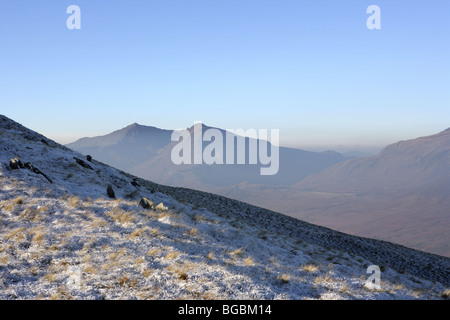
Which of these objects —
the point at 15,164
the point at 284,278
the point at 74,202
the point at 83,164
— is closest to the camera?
the point at 284,278

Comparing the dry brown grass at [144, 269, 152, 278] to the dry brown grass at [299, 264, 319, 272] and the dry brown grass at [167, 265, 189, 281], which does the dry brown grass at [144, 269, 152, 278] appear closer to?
the dry brown grass at [167, 265, 189, 281]

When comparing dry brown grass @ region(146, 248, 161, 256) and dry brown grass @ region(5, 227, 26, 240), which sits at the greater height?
dry brown grass @ region(5, 227, 26, 240)

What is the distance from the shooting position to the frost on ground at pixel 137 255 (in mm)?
9625

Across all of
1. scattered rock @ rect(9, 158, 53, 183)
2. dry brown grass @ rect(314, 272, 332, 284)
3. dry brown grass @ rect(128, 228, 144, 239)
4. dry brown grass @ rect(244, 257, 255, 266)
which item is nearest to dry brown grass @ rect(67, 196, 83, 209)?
scattered rock @ rect(9, 158, 53, 183)

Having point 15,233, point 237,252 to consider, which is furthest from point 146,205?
point 237,252

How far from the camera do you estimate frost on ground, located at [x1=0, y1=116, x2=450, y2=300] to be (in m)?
9.62

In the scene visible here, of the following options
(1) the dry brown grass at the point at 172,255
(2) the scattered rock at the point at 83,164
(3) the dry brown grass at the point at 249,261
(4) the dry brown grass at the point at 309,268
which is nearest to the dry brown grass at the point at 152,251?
(1) the dry brown grass at the point at 172,255

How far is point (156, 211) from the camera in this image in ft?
58.7

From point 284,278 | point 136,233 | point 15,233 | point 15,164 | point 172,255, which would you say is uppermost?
point 15,164

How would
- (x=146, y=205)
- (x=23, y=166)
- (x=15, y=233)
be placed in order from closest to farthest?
1. (x=15, y=233)
2. (x=146, y=205)
3. (x=23, y=166)

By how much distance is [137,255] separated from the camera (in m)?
11.8

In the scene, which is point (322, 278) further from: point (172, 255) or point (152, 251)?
point (152, 251)
